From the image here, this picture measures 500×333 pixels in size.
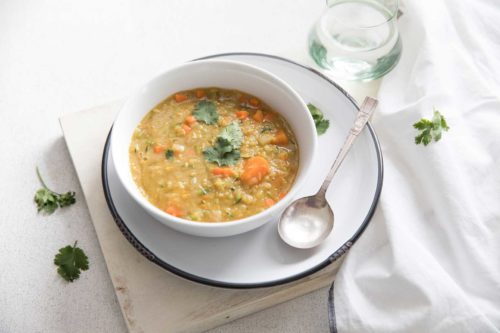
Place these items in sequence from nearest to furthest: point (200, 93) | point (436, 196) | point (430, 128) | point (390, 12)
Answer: point (436, 196)
point (430, 128)
point (200, 93)
point (390, 12)

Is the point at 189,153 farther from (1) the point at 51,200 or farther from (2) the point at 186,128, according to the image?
(1) the point at 51,200

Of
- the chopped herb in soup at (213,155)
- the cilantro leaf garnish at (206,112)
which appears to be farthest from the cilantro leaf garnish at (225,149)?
the cilantro leaf garnish at (206,112)

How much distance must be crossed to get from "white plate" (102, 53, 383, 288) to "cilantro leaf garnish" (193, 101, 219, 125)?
1.65ft

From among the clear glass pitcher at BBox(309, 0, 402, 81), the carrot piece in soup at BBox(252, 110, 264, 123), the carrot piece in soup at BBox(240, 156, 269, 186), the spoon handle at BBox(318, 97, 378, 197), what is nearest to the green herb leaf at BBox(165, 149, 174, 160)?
the carrot piece in soup at BBox(240, 156, 269, 186)

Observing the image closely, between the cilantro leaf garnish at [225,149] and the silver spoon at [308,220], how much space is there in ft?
1.24

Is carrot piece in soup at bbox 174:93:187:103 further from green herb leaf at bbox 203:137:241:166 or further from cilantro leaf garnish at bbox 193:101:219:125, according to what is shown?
green herb leaf at bbox 203:137:241:166

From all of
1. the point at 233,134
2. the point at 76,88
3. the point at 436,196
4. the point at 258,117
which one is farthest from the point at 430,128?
the point at 76,88

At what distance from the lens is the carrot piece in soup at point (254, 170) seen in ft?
8.73

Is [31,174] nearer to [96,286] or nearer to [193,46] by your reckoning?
[96,286]

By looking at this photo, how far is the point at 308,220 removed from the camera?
266cm

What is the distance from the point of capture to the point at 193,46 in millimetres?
3895

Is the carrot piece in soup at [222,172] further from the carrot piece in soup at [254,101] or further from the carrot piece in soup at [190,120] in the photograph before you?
the carrot piece in soup at [254,101]

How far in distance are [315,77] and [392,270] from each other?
1.20 metres

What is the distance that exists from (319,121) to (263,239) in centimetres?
81
